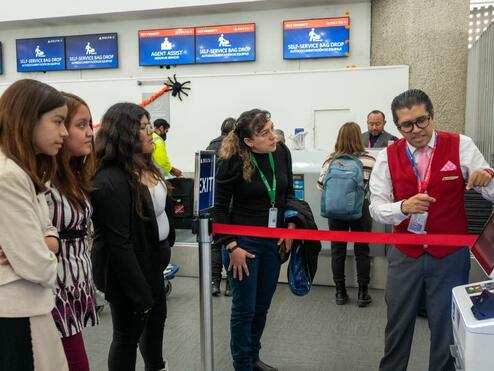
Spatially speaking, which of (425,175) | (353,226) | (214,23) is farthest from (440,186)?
(214,23)

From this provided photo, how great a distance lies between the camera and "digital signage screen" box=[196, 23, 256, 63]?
874 centimetres

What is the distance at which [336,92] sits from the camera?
7.76 meters

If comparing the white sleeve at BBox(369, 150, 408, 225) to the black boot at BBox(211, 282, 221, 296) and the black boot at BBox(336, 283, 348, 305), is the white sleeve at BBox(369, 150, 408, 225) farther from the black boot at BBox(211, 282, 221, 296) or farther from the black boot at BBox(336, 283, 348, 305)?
the black boot at BBox(211, 282, 221, 296)

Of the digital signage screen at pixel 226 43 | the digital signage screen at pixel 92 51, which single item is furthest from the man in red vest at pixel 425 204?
the digital signage screen at pixel 92 51

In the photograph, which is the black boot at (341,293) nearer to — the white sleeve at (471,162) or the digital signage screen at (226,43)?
the white sleeve at (471,162)

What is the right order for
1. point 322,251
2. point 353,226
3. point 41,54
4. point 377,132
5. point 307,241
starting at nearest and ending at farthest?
1. point 307,241
2. point 353,226
3. point 322,251
4. point 377,132
5. point 41,54

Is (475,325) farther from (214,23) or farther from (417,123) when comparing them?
(214,23)

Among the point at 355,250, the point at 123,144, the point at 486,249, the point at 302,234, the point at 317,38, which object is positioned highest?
the point at 317,38

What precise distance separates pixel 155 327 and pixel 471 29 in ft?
24.1

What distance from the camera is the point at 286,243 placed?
246cm

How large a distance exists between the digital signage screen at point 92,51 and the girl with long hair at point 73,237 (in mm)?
8387

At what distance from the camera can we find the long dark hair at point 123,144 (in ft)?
6.33

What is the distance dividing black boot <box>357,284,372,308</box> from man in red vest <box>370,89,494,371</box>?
166cm

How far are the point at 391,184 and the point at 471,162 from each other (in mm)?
340
